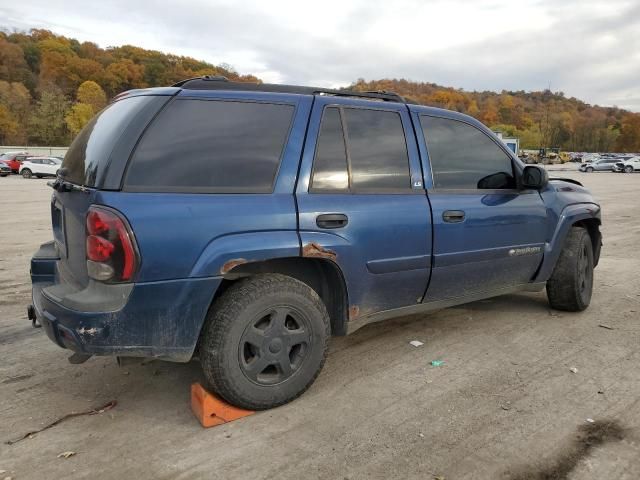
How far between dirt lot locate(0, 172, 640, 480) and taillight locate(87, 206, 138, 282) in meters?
0.93

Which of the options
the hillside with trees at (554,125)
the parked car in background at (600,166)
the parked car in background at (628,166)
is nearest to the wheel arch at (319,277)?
the parked car in background at (628,166)

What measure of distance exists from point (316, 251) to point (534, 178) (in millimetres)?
2140

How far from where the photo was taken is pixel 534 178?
13.5ft

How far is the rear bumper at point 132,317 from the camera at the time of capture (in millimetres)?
2561

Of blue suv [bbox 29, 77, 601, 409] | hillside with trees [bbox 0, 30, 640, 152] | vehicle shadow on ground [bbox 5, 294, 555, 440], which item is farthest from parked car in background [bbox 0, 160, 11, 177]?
blue suv [bbox 29, 77, 601, 409]

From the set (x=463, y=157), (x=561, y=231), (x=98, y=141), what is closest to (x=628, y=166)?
(x=561, y=231)

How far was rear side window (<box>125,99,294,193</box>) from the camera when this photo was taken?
2.68 m

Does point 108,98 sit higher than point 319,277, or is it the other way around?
point 108,98

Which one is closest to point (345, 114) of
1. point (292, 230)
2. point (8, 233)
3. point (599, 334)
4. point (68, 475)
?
point (292, 230)

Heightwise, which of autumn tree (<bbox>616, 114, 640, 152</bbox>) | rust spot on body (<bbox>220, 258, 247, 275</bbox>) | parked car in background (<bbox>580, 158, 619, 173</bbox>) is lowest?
parked car in background (<bbox>580, 158, 619, 173</bbox>)

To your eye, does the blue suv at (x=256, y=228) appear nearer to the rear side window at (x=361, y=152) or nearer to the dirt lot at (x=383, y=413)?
the rear side window at (x=361, y=152)

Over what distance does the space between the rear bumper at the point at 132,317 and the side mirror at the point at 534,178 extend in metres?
2.72

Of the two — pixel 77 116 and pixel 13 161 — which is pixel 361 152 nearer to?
pixel 13 161

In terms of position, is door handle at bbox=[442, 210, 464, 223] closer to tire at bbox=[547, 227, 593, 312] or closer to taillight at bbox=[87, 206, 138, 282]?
tire at bbox=[547, 227, 593, 312]
